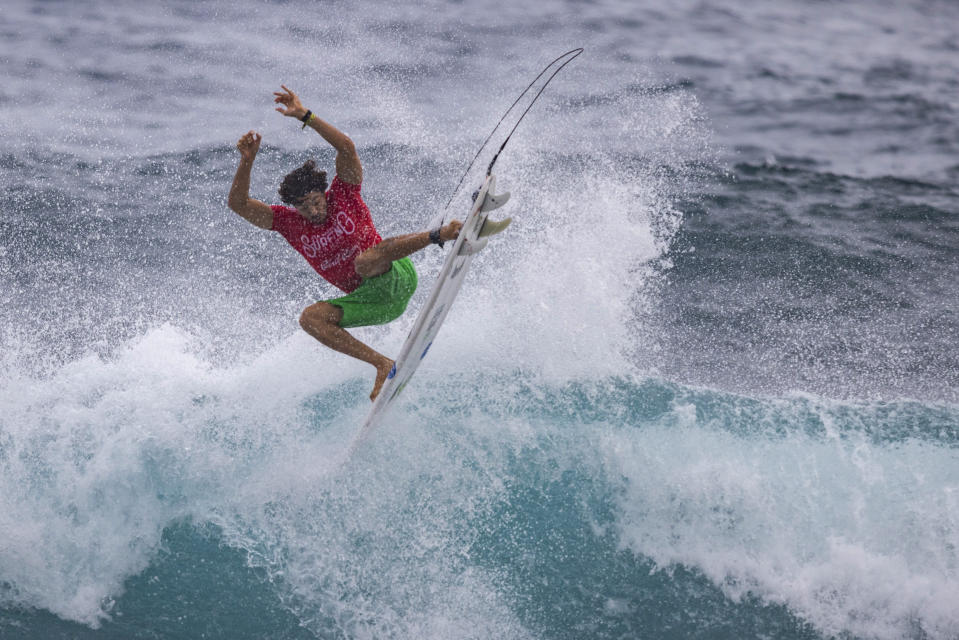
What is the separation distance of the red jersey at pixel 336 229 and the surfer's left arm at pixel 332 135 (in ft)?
0.17

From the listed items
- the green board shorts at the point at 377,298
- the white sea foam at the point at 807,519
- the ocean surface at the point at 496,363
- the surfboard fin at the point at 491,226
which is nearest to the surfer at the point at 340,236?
the green board shorts at the point at 377,298

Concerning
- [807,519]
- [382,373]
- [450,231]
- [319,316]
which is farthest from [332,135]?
[807,519]

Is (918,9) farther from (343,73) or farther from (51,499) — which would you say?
(51,499)

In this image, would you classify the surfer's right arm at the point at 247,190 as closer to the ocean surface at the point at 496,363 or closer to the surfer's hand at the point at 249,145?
the surfer's hand at the point at 249,145

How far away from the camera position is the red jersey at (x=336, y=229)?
4.50m

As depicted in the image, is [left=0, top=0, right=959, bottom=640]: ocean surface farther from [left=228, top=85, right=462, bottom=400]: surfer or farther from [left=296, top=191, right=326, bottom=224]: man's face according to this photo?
[left=296, top=191, right=326, bottom=224]: man's face

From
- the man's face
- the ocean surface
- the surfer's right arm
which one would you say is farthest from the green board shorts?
the ocean surface

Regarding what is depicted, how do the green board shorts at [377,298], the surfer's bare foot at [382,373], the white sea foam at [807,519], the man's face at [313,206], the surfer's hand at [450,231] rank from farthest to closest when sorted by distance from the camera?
the white sea foam at [807,519]
the surfer's bare foot at [382,373]
the green board shorts at [377,298]
the man's face at [313,206]
the surfer's hand at [450,231]

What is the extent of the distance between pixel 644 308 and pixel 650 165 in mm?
2569

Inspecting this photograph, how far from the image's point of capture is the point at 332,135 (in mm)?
4238

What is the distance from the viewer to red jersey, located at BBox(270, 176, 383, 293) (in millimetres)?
4496

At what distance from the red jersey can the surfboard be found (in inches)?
16.1

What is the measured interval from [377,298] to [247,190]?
2.83ft

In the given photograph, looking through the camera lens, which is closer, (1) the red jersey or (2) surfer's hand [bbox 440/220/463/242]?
(2) surfer's hand [bbox 440/220/463/242]
